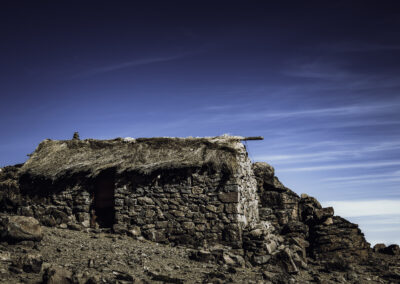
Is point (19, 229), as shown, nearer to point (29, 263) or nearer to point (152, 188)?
point (29, 263)

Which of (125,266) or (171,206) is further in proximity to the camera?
(171,206)

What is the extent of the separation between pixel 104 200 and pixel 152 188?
96.2 inches

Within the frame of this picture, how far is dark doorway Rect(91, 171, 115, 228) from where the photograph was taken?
49.7 feet

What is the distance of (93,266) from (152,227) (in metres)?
5.28

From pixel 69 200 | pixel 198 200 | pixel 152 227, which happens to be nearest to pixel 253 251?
pixel 198 200

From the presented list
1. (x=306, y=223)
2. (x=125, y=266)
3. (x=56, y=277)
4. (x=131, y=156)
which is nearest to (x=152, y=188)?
(x=131, y=156)

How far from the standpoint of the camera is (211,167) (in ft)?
45.4

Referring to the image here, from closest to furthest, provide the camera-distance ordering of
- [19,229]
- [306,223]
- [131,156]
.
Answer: [19,229] < [131,156] < [306,223]

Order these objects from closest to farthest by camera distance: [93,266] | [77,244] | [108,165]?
1. [93,266]
2. [77,244]
3. [108,165]

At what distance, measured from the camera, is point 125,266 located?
932 centimetres

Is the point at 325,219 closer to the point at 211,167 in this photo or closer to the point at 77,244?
the point at 211,167

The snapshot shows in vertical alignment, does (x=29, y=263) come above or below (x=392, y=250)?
above

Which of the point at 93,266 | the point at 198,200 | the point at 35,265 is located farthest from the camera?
the point at 198,200

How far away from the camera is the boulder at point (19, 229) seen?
31.4 feet
